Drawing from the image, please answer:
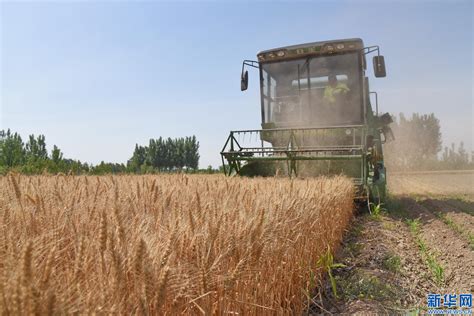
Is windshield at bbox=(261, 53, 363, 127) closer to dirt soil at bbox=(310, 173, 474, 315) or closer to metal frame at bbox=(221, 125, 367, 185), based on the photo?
metal frame at bbox=(221, 125, 367, 185)

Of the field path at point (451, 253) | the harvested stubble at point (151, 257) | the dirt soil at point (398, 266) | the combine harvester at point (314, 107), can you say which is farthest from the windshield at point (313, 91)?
the harvested stubble at point (151, 257)

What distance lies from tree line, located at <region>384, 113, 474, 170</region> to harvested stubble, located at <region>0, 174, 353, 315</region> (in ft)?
35.4

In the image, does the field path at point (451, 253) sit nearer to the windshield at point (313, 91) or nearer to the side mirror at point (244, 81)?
the windshield at point (313, 91)

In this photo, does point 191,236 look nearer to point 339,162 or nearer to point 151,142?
point 339,162

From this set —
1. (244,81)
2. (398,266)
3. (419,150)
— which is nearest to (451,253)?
(398,266)

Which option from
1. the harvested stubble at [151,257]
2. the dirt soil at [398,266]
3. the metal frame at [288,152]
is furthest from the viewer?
the metal frame at [288,152]

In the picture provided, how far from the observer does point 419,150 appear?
163 ft

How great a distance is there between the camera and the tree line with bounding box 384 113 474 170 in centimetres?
3106

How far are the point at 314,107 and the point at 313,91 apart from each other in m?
0.34

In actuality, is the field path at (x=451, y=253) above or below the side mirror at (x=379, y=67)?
below

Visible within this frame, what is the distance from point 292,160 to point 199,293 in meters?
5.83

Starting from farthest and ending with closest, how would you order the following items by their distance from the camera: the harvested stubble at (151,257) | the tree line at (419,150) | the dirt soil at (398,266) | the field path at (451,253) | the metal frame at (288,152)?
the tree line at (419,150), the metal frame at (288,152), the field path at (451,253), the dirt soil at (398,266), the harvested stubble at (151,257)

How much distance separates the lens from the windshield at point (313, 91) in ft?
25.8

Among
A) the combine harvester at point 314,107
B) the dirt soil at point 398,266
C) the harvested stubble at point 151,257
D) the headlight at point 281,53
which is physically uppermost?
the headlight at point 281,53
